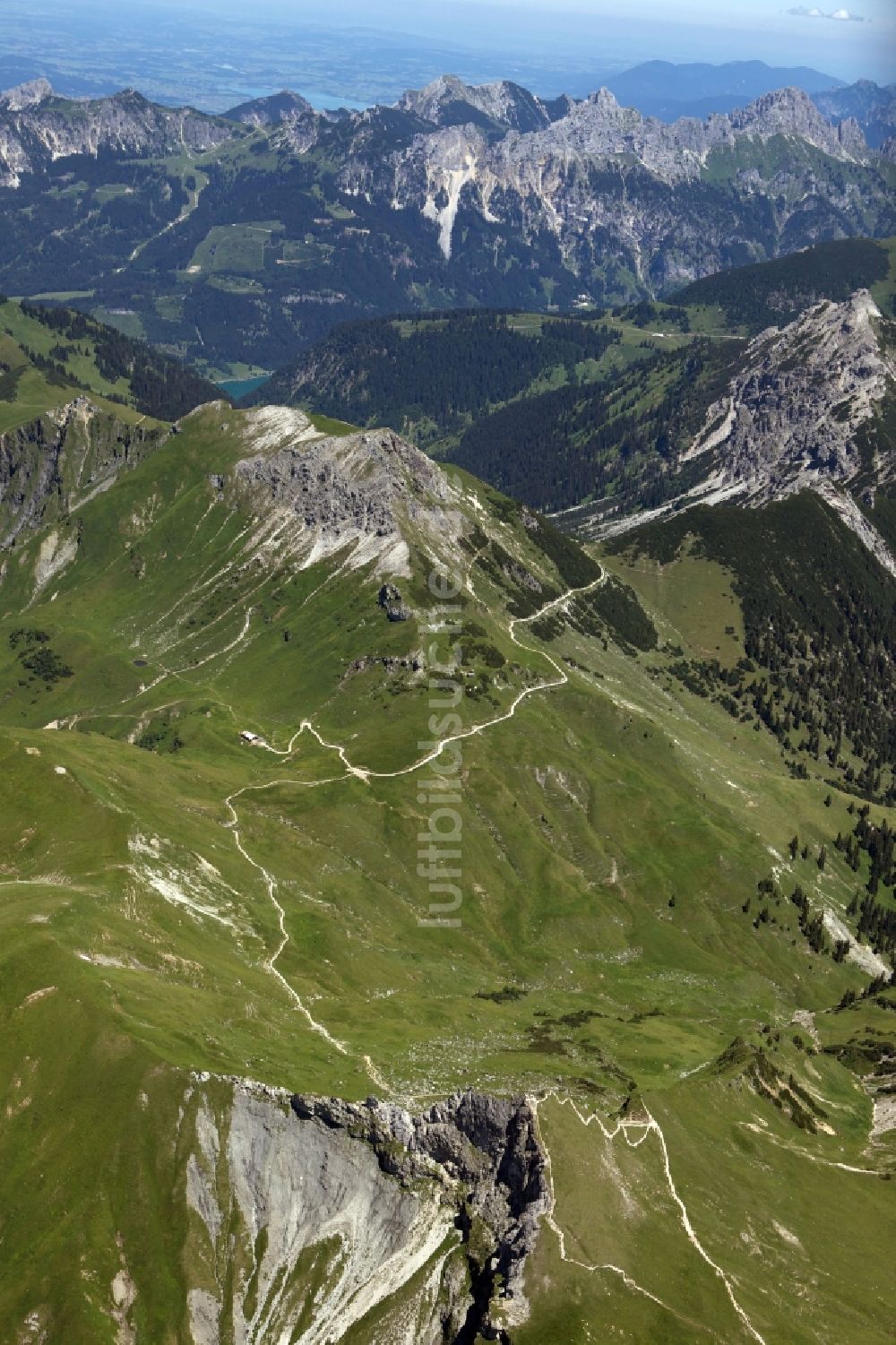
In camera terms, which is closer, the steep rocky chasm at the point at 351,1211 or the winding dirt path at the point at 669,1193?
the winding dirt path at the point at 669,1193

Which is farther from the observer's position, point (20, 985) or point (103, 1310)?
point (20, 985)

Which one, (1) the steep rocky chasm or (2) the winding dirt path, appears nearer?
(2) the winding dirt path

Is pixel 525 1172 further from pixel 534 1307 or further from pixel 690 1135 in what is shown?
pixel 690 1135

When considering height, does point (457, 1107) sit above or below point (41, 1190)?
above

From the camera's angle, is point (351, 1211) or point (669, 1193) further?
point (669, 1193)

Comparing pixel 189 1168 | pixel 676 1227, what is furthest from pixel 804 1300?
pixel 189 1168

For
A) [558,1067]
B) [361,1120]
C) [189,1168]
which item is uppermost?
[361,1120]

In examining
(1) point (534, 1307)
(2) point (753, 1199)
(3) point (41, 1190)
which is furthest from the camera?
(2) point (753, 1199)

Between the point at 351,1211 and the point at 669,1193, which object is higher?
the point at 669,1193
